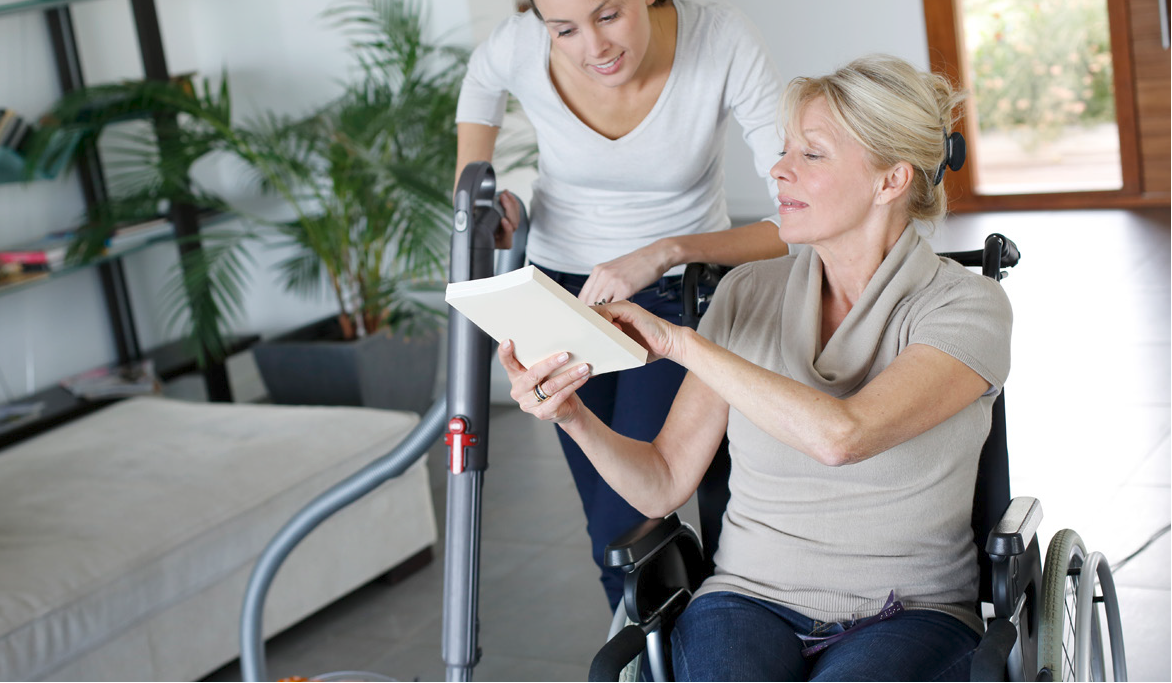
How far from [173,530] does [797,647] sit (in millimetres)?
1467

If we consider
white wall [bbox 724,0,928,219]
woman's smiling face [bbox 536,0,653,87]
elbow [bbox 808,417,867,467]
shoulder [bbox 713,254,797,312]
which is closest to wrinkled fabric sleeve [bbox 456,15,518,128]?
woman's smiling face [bbox 536,0,653,87]

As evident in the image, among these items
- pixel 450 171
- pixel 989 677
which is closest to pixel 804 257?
pixel 989 677

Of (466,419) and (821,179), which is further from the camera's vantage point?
(466,419)

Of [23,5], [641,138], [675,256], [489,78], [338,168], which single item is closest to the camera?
[675,256]

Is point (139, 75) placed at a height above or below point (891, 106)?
above

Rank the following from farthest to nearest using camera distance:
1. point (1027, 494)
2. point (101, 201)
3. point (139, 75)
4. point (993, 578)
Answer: point (139, 75) → point (101, 201) → point (1027, 494) → point (993, 578)

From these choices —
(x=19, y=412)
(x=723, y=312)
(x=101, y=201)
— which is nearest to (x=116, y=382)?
(x=19, y=412)

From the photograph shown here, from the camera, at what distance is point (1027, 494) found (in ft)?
9.94

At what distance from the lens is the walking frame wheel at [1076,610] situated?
1339 millimetres

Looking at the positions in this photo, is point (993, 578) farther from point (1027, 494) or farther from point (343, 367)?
point (343, 367)

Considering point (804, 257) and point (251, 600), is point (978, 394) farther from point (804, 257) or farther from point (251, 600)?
point (251, 600)

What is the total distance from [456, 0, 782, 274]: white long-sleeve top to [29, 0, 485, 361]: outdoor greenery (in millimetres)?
1486

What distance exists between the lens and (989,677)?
117 centimetres

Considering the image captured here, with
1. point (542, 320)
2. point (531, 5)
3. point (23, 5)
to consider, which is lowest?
point (542, 320)
